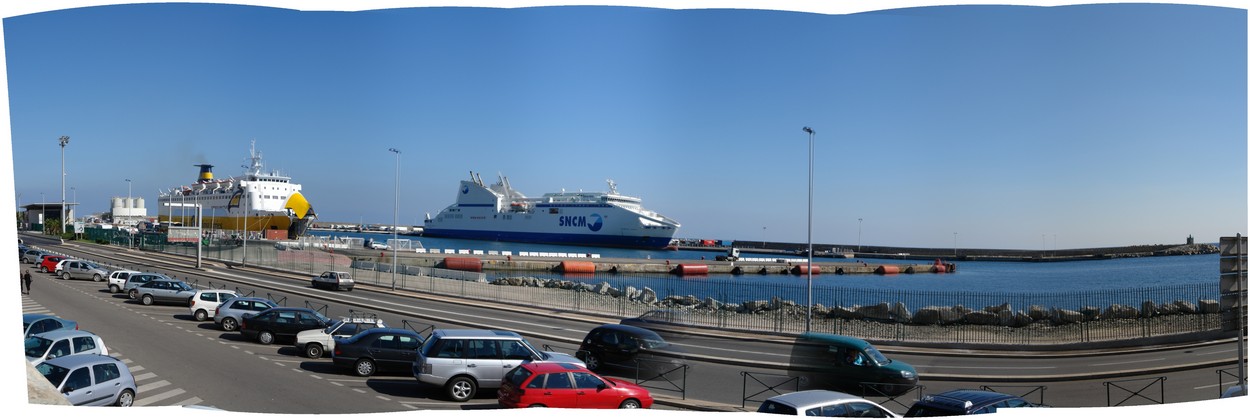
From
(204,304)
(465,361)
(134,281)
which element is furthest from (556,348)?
(134,281)

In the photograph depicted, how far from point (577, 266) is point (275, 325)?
44794 millimetres

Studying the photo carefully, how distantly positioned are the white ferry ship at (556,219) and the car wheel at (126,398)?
57993 mm

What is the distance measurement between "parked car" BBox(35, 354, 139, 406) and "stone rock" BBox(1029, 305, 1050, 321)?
1961 centimetres

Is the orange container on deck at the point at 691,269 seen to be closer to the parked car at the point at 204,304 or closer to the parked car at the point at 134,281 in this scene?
the parked car at the point at 134,281

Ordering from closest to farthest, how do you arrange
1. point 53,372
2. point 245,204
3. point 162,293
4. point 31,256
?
point 53,372 < point 162,293 < point 31,256 < point 245,204

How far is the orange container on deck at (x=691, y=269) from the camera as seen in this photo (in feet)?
201

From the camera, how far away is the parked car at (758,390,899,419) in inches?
359

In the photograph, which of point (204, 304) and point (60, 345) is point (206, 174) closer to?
point (204, 304)

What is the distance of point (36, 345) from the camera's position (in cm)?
1192

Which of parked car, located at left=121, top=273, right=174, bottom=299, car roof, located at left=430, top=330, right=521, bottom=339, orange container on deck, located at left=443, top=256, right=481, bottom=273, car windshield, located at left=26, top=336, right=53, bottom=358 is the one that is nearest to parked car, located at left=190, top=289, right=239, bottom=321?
parked car, located at left=121, top=273, right=174, bottom=299

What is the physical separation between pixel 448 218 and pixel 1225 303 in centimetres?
9843

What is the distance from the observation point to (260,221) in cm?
4816

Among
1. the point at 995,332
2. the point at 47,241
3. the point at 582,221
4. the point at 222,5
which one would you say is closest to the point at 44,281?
the point at 222,5

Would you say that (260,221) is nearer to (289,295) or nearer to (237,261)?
(237,261)
